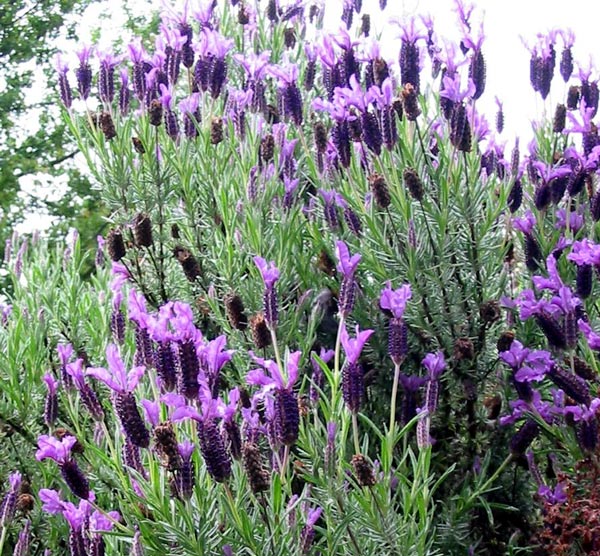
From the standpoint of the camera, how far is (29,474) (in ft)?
7.32

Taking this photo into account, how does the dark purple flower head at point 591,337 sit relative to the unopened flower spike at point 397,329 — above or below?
below

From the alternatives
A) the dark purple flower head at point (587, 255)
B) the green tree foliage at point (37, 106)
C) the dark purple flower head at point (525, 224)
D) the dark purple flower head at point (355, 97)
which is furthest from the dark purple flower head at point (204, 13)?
the green tree foliage at point (37, 106)

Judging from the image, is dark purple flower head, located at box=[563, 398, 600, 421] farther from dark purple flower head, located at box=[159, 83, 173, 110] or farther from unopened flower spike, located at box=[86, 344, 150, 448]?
dark purple flower head, located at box=[159, 83, 173, 110]

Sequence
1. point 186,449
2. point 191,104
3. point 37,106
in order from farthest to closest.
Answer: point 37,106
point 191,104
point 186,449

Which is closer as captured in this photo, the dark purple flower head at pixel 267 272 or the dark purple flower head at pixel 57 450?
the dark purple flower head at pixel 57 450

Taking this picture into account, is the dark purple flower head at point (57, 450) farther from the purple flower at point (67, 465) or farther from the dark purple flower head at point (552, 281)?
the dark purple flower head at point (552, 281)

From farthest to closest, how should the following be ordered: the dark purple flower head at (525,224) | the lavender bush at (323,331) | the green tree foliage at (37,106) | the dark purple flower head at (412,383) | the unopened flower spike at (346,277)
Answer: the green tree foliage at (37,106) → the dark purple flower head at (525,224) → the dark purple flower head at (412,383) → the unopened flower spike at (346,277) → the lavender bush at (323,331)

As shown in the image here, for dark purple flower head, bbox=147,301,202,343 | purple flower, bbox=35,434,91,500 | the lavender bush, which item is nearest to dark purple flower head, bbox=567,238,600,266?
the lavender bush

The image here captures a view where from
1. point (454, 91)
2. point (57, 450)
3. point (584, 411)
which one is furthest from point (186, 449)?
point (454, 91)

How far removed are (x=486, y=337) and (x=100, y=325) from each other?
45.7 inches

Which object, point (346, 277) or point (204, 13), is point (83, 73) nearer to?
point (204, 13)

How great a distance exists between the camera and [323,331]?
221cm

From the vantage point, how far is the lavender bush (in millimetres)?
1423

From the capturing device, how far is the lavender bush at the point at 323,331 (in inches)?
56.0
